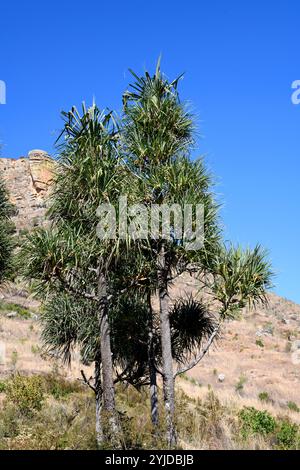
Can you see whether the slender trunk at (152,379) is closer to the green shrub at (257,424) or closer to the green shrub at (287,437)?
the green shrub at (257,424)

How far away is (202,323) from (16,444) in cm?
484

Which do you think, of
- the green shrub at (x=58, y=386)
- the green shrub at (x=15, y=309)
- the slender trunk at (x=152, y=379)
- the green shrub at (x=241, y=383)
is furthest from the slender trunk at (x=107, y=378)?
the green shrub at (x=15, y=309)

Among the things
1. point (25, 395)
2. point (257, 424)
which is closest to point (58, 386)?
point (25, 395)

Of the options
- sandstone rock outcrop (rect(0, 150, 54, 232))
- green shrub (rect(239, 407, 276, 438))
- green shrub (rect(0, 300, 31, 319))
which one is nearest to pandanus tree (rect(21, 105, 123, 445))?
green shrub (rect(239, 407, 276, 438))

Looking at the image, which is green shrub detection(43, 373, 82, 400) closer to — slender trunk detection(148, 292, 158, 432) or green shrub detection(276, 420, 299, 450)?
slender trunk detection(148, 292, 158, 432)

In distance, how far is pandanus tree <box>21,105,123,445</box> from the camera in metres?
9.68

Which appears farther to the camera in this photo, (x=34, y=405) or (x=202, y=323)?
(x=34, y=405)

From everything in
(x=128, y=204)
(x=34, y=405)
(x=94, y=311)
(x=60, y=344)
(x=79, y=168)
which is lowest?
(x=34, y=405)

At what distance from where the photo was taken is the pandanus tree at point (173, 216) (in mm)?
10555

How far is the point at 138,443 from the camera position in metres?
9.70
